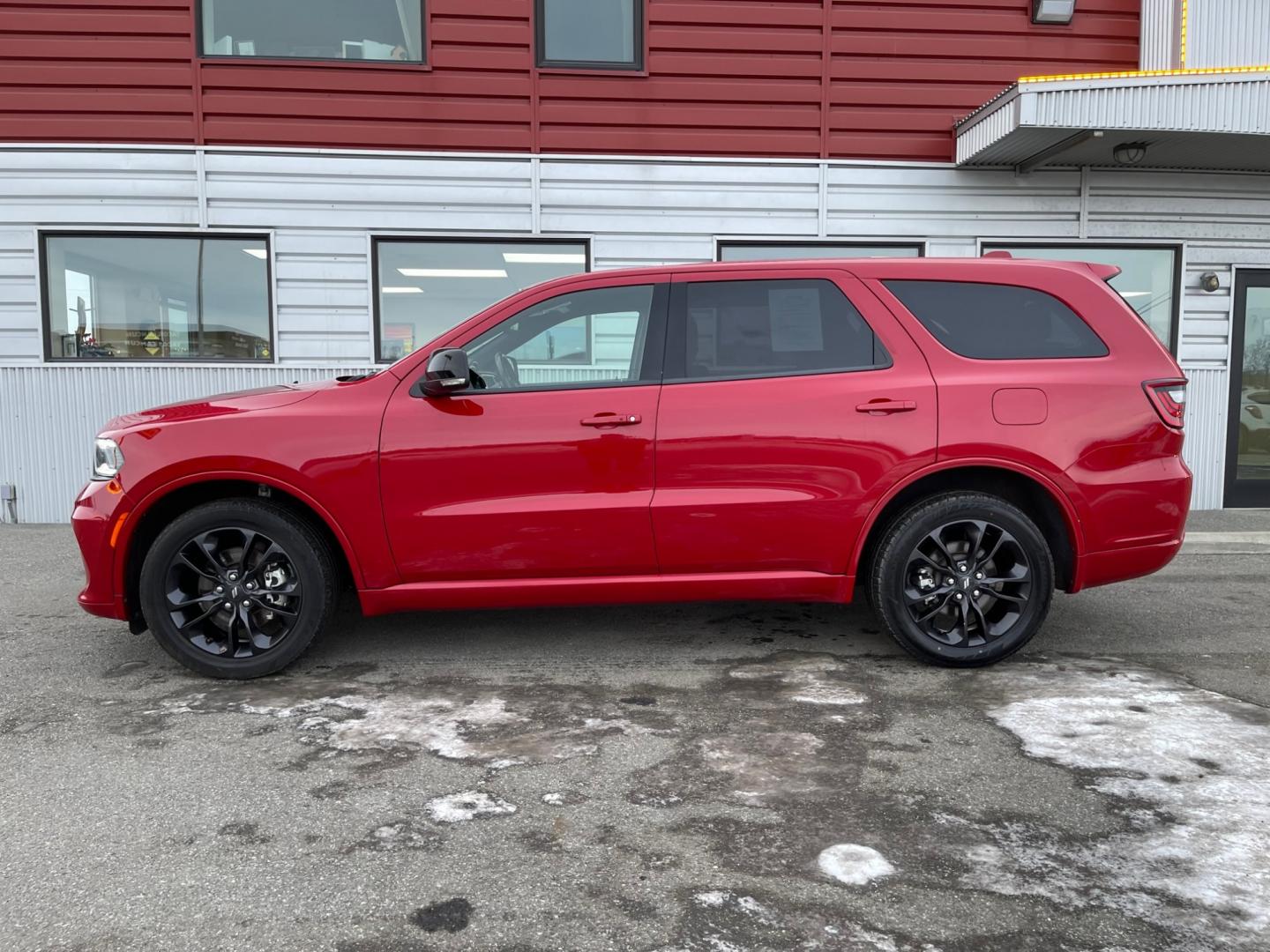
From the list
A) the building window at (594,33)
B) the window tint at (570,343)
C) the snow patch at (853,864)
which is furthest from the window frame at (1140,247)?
the snow patch at (853,864)

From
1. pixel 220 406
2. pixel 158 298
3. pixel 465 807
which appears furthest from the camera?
pixel 158 298

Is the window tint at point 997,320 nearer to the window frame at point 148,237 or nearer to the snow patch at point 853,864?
the snow patch at point 853,864

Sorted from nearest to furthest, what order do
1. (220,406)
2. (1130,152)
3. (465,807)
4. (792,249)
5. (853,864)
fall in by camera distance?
1. (853,864)
2. (465,807)
3. (220,406)
4. (1130,152)
5. (792,249)

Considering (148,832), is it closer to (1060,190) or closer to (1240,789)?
(1240,789)

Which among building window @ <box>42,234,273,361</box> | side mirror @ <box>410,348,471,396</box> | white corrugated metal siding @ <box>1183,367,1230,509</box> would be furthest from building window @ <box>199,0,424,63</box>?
white corrugated metal siding @ <box>1183,367,1230,509</box>

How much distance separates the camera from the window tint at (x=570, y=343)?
12.6ft

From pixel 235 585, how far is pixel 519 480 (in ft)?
4.31

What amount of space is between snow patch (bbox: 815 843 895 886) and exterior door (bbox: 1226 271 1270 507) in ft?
27.4

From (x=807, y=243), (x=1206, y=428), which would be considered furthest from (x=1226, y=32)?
(x=807, y=243)

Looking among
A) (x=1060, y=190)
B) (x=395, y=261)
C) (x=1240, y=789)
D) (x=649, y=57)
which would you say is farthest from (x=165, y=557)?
(x=1060, y=190)

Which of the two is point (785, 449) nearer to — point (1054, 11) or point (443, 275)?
point (443, 275)

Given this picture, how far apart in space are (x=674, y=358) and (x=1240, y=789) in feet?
8.45

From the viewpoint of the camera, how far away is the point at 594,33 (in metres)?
8.23

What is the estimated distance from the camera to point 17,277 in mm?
7953
